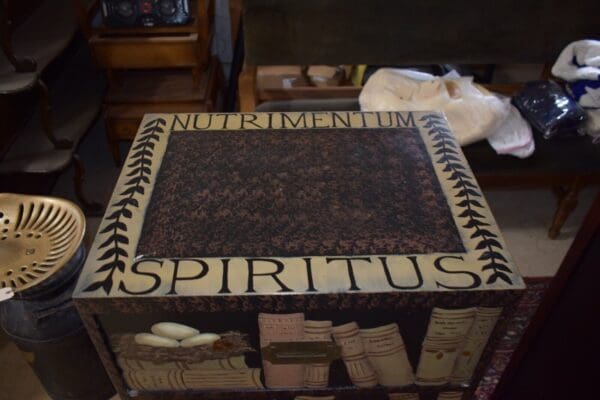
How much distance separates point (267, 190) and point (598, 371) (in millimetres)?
615

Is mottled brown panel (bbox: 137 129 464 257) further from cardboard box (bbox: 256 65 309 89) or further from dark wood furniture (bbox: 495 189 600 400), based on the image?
cardboard box (bbox: 256 65 309 89)

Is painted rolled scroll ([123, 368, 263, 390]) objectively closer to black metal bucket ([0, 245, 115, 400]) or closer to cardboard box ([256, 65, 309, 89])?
black metal bucket ([0, 245, 115, 400])

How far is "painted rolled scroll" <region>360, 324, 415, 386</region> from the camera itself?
2.89ft

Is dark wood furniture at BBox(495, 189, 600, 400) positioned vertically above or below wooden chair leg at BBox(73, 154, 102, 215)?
above

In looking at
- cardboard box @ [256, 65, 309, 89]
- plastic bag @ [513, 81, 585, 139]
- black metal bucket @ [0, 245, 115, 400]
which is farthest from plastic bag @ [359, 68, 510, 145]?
black metal bucket @ [0, 245, 115, 400]

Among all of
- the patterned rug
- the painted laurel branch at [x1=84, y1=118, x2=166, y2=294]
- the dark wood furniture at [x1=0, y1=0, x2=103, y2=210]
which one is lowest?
the patterned rug

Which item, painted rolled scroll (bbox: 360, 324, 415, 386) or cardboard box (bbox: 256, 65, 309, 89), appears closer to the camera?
painted rolled scroll (bbox: 360, 324, 415, 386)

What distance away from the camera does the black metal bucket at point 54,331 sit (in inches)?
44.9

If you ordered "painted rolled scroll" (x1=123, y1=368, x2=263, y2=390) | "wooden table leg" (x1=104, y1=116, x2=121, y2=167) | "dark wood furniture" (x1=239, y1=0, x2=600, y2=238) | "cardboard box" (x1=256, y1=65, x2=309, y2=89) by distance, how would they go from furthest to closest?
1. "cardboard box" (x1=256, y1=65, x2=309, y2=89)
2. "wooden table leg" (x1=104, y1=116, x2=121, y2=167)
3. "dark wood furniture" (x1=239, y1=0, x2=600, y2=238)
4. "painted rolled scroll" (x1=123, y1=368, x2=263, y2=390)

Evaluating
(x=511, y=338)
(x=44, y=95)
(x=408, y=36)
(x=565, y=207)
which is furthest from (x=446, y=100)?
(x=44, y=95)

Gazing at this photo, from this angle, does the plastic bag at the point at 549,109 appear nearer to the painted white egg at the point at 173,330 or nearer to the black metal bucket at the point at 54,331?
the painted white egg at the point at 173,330

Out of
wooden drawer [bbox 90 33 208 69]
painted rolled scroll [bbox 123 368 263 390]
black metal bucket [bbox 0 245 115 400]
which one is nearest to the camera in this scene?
painted rolled scroll [bbox 123 368 263 390]

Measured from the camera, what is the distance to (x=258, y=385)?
0.99 meters

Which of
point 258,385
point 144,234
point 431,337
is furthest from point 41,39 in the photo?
point 431,337
